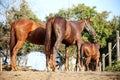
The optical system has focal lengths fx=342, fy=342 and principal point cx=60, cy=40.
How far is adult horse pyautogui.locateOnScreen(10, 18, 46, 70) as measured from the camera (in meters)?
12.1

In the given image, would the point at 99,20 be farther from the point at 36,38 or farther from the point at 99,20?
the point at 36,38

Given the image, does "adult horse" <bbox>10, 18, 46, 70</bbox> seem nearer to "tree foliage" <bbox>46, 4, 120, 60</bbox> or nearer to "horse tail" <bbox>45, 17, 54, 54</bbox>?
"horse tail" <bbox>45, 17, 54, 54</bbox>

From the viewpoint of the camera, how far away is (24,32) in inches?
488

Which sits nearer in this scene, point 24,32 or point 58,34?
point 58,34

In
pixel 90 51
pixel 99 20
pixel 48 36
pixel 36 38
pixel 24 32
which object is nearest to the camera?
pixel 48 36

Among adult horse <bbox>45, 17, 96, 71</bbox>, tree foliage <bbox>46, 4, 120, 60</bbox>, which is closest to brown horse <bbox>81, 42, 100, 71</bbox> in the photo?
adult horse <bbox>45, 17, 96, 71</bbox>

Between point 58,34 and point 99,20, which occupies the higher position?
point 99,20

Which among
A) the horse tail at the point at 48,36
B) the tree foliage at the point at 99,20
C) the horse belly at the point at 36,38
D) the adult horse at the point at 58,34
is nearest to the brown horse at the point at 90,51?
the horse belly at the point at 36,38

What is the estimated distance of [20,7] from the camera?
25375 mm

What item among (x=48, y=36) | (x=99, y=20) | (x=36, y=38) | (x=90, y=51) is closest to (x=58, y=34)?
(x=48, y=36)

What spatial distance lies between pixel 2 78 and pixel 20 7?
17.9m

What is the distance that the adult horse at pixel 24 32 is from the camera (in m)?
12.1

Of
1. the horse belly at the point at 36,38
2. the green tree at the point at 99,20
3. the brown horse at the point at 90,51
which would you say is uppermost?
the green tree at the point at 99,20

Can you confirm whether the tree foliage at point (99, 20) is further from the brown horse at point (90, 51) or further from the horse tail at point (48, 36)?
the horse tail at point (48, 36)
